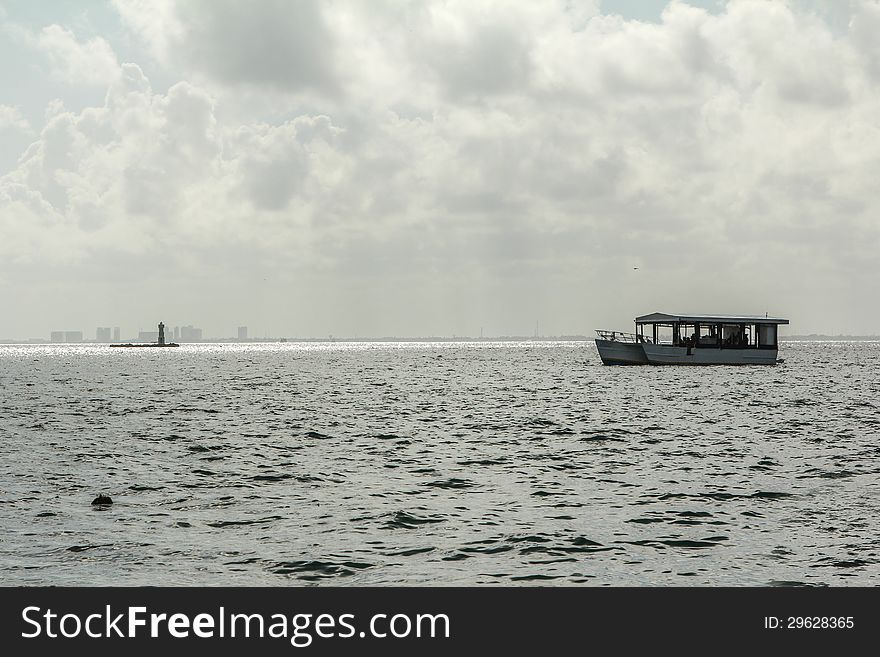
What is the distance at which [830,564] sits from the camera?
45.7ft

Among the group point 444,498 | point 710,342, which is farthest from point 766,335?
point 444,498

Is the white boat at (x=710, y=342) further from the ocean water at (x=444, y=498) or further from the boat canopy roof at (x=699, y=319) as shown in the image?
the ocean water at (x=444, y=498)

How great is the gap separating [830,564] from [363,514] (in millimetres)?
9290

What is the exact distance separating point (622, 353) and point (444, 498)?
79.9 m

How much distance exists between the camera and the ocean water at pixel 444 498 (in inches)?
546

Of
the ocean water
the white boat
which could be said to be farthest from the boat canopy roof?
the ocean water

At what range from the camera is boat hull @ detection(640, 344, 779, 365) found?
300ft

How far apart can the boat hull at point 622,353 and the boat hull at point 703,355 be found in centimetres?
100

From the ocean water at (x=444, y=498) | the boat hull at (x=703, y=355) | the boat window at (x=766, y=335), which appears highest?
the boat window at (x=766, y=335)

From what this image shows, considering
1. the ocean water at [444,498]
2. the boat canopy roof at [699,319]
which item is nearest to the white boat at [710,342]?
the boat canopy roof at [699,319]

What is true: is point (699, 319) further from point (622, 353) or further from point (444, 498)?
point (444, 498)
